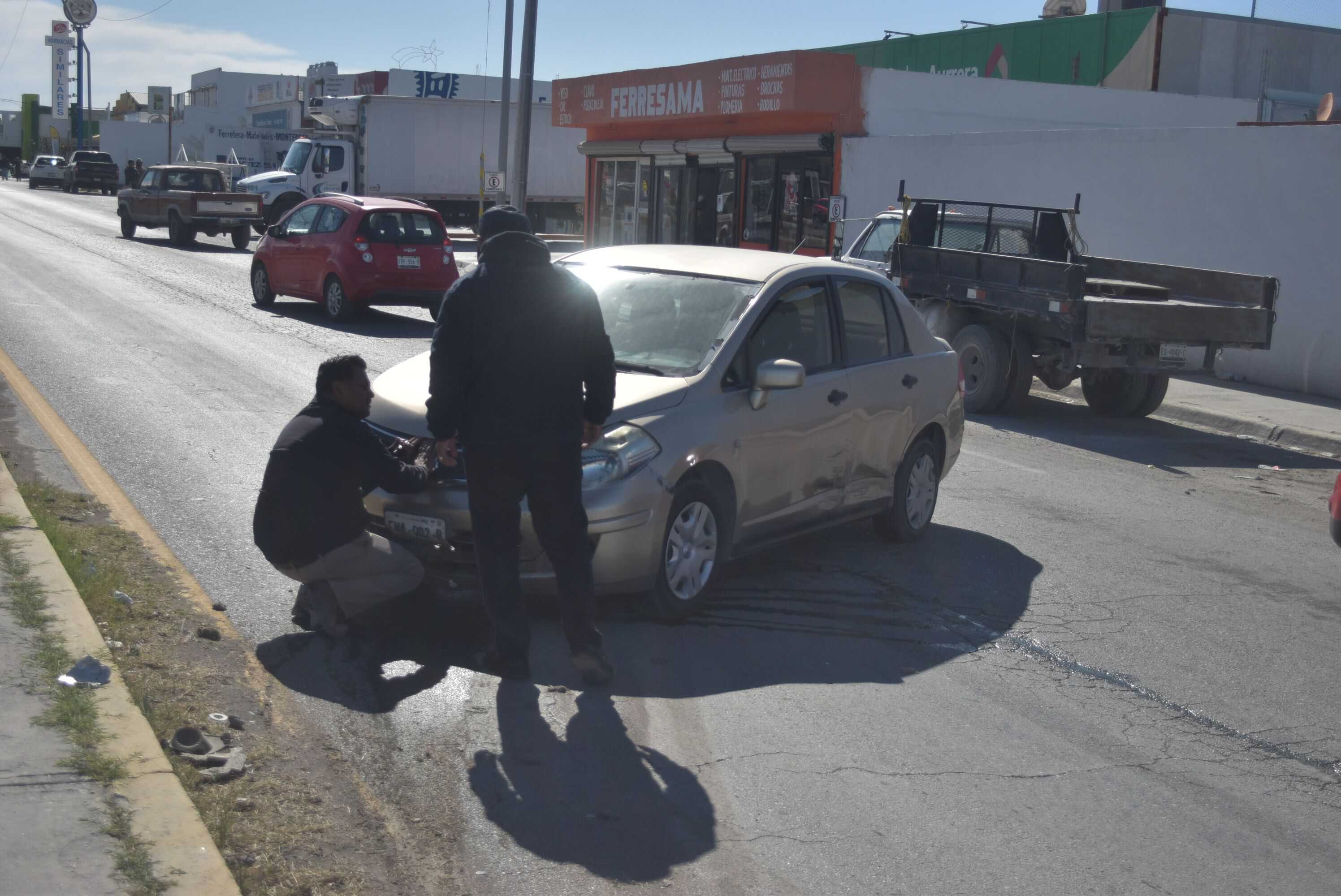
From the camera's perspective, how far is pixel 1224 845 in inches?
169

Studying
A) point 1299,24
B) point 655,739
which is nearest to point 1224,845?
point 655,739

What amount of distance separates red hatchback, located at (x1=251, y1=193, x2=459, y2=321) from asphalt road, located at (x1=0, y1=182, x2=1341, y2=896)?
8.81 metres

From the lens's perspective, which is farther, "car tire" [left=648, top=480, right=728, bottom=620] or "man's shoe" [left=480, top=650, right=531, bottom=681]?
"car tire" [left=648, top=480, right=728, bottom=620]

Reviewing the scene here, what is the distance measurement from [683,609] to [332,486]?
165 cm

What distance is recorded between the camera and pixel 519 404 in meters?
→ 5.07

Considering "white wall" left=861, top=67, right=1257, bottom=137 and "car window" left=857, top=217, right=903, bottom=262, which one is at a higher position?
"white wall" left=861, top=67, right=1257, bottom=137

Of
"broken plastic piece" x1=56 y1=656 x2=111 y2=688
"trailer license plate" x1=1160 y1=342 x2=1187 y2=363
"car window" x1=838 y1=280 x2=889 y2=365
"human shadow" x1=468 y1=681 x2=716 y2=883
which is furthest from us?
"trailer license plate" x1=1160 y1=342 x2=1187 y2=363

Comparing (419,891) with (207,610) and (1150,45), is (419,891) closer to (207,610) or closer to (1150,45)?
(207,610)

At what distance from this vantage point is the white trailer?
39.2 m

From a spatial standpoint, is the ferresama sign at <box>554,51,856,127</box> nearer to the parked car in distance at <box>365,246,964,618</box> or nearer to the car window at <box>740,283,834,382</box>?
the parked car in distance at <box>365,246,964,618</box>

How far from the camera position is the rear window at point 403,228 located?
62.0 ft

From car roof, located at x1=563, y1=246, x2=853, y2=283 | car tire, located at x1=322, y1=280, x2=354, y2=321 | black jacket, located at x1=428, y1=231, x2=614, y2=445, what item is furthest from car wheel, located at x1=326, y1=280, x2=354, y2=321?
black jacket, located at x1=428, y1=231, x2=614, y2=445

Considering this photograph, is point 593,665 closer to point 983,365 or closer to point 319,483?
point 319,483

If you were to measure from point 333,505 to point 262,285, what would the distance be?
50.4 ft
